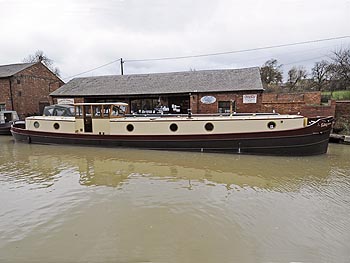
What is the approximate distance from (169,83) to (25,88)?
497 inches

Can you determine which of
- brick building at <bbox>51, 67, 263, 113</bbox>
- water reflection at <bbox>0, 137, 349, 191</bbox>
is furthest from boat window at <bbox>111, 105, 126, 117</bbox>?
brick building at <bbox>51, 67, 263, 113</bbox>

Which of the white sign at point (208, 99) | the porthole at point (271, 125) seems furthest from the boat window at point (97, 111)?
the white sign at point (208, 99)

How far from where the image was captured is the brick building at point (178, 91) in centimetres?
1446

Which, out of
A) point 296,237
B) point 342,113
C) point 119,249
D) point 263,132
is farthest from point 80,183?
point 342,113

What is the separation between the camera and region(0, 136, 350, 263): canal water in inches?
127

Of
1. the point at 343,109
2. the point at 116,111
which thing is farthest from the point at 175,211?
the point at 343,109

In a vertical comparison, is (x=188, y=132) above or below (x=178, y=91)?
below

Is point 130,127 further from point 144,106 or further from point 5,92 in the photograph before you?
point 5,92

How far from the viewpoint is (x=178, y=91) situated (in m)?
15.2

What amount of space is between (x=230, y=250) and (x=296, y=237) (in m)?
1.06

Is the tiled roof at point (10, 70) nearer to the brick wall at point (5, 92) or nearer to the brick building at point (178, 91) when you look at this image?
the brick wall at point (5, 92)

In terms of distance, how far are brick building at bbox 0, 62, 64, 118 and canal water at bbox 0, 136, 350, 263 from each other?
14.5 metres

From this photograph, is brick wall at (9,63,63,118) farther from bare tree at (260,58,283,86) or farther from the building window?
bare tree at (260,58,283,86)

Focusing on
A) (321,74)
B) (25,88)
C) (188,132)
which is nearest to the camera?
(188,132)
